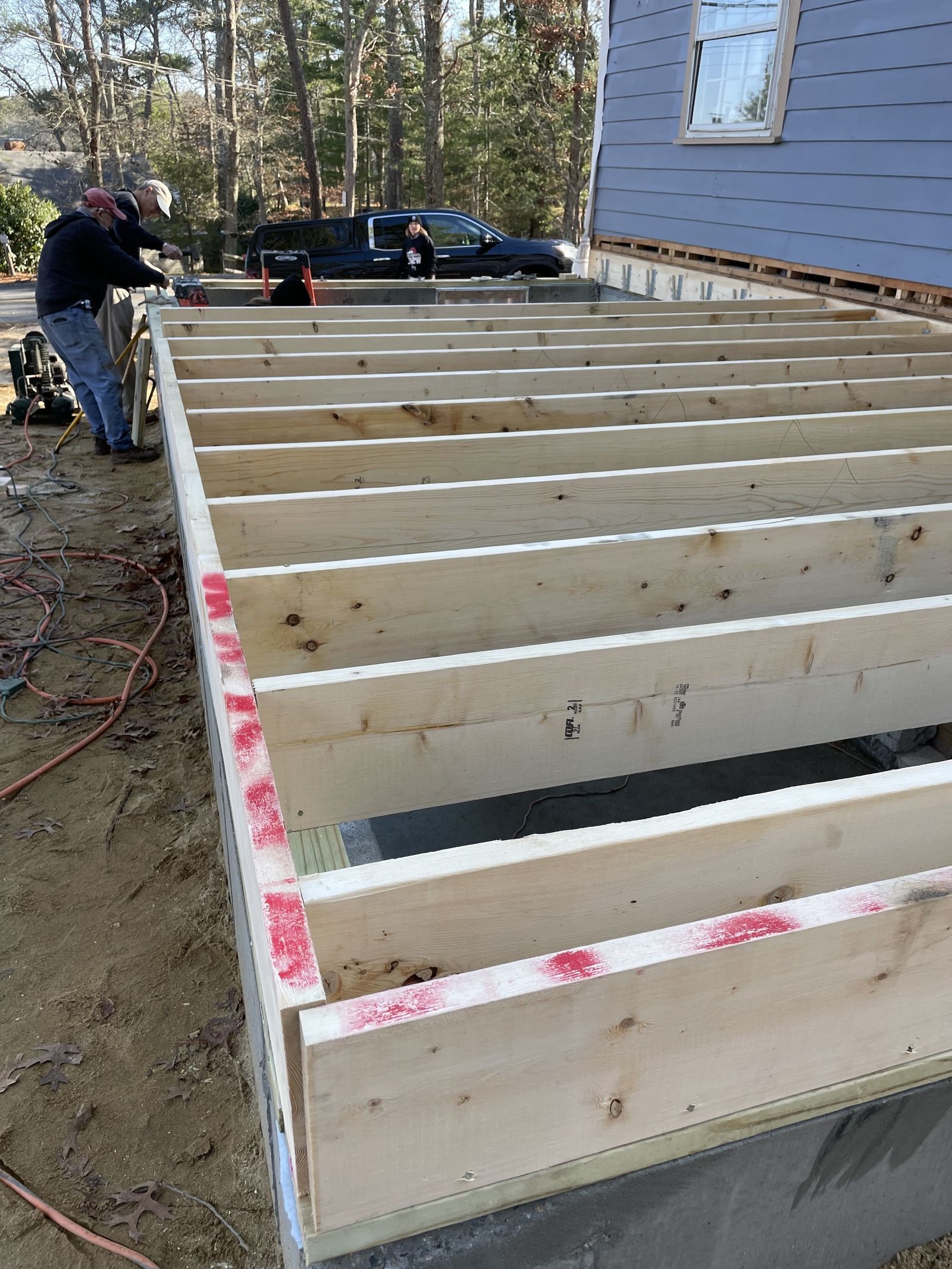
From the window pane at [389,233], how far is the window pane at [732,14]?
280 inches

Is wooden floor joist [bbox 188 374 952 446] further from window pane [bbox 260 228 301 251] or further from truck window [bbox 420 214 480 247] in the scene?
window pane [bbox 260 228 301 251]

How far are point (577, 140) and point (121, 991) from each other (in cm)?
3014

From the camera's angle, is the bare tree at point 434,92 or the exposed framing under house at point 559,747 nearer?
the exposed framing under house at point 559,747

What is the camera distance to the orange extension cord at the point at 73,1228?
2.21 metres

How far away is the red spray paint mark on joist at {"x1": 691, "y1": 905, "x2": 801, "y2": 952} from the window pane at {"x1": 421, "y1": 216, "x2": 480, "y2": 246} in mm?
14270

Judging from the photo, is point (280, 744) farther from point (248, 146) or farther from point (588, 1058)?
point (248, 146)

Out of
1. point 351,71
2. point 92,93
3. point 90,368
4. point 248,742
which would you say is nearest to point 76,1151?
point 248,742

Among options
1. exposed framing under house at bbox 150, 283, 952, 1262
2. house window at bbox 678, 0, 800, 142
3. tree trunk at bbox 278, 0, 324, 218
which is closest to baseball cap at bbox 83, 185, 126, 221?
house window at bbox 678, 0, 800, 142

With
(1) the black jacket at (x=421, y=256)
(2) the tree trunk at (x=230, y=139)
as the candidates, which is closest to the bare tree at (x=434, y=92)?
(2) the tree trunk at (x=230, y=139)

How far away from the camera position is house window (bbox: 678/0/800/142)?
6.67 m

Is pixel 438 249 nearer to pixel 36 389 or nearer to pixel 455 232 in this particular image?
pixel 455 232

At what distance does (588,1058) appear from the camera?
1229mm

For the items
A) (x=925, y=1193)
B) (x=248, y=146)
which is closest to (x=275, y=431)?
(x=925, y=1193)

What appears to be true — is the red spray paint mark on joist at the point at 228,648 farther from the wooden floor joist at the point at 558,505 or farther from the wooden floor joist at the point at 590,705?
the wooden floor joist at the point at 558,505
